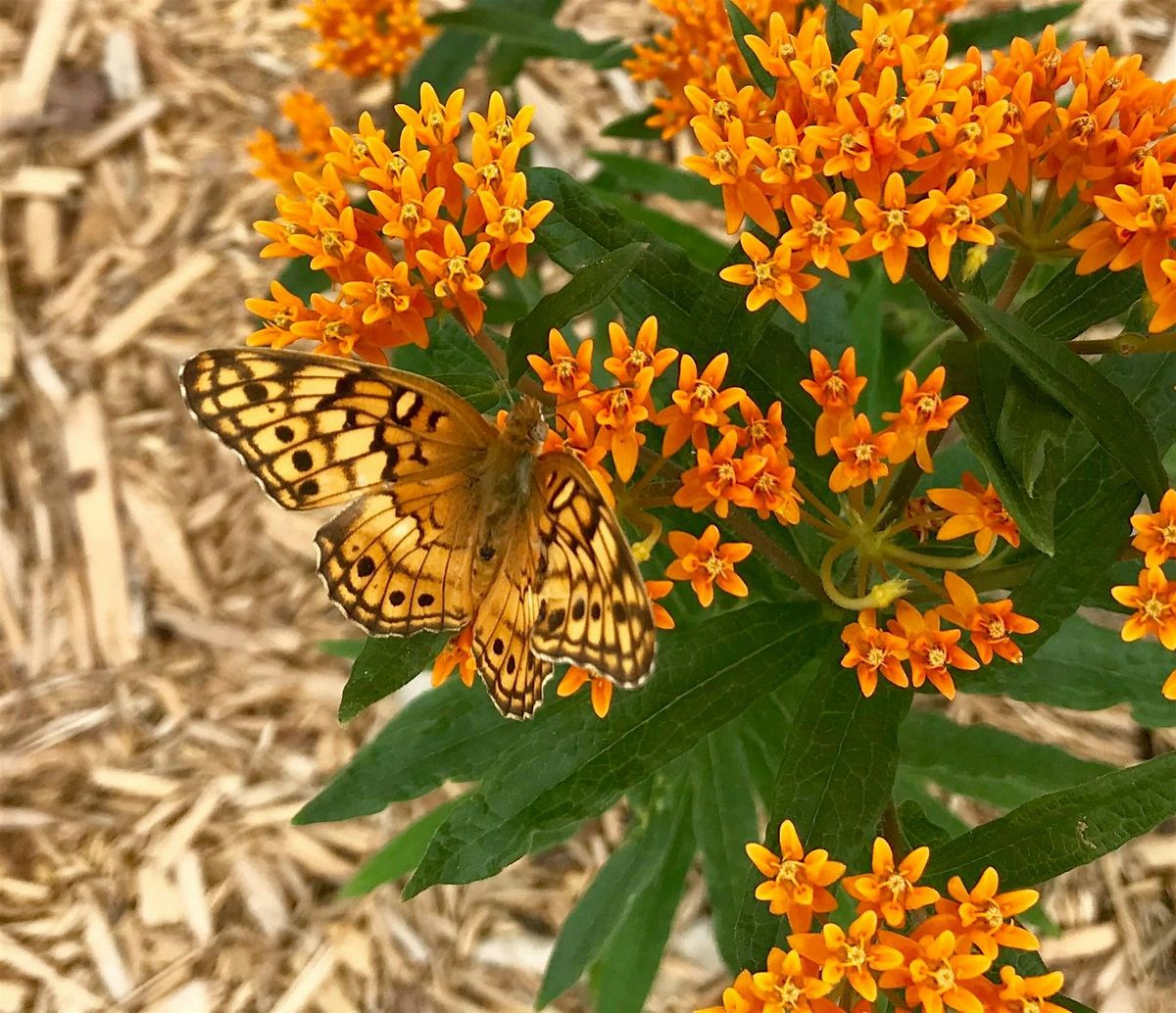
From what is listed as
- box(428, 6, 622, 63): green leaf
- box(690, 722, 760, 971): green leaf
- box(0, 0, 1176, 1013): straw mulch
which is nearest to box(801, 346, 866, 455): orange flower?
box(690, 722, 760, 971): green leaf

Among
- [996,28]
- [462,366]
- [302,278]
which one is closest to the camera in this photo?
[462,366]

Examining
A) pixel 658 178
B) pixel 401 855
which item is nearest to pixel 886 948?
pixel 401 855

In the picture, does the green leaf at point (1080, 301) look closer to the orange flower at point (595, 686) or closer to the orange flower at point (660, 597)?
the orange flower at point (660, 597)

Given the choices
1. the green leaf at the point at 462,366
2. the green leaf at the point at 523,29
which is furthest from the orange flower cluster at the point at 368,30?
the green leaf at the point at 462,366

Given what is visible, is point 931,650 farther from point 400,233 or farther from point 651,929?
point 651,929

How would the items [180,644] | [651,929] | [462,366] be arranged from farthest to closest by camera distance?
[180,644] < [651,929] < [462,366]

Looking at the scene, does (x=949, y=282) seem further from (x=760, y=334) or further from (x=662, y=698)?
(x=662, y=698)
